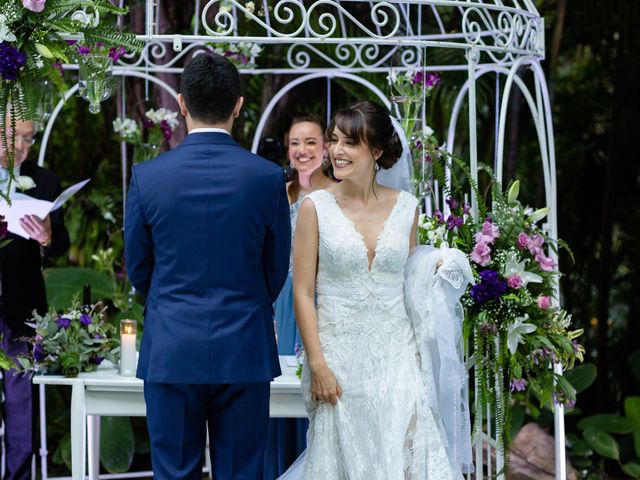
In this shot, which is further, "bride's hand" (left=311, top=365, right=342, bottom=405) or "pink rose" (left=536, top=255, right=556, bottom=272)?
"pink rose" (left=536, top=255, right=556, bottom=272)

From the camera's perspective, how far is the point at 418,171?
5102mm

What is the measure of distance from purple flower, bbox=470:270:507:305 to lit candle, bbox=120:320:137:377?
139 cm

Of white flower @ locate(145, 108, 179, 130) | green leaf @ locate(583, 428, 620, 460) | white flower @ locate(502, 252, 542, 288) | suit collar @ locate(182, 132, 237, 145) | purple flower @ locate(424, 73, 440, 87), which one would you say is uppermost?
purple flower @ locate(424, 73, 440, 87)

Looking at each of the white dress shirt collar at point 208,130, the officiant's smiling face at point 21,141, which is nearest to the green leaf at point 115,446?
the officiant's smiling face at point 21,141

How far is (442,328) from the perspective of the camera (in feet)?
12.5

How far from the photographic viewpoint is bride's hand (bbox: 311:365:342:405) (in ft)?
12.1

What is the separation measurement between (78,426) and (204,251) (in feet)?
4.14

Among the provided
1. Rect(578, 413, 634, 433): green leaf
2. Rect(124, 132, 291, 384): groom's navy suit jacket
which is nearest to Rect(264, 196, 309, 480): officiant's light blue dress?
Rect(124, 132, 291, 384): groom's navy suit jacket

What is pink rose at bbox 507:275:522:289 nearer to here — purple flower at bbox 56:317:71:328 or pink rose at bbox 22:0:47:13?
purple flower at bbox 56:317:71:328

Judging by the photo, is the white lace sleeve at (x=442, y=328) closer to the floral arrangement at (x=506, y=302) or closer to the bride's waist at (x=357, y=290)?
the bride's waist at (x=357, y=290)

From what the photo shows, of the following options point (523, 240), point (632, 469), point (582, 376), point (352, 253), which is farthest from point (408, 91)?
point (632, 469)

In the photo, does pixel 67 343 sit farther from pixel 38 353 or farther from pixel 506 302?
pixel 506 302

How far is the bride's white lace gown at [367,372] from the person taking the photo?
3.73 metres

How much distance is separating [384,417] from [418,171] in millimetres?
1685
